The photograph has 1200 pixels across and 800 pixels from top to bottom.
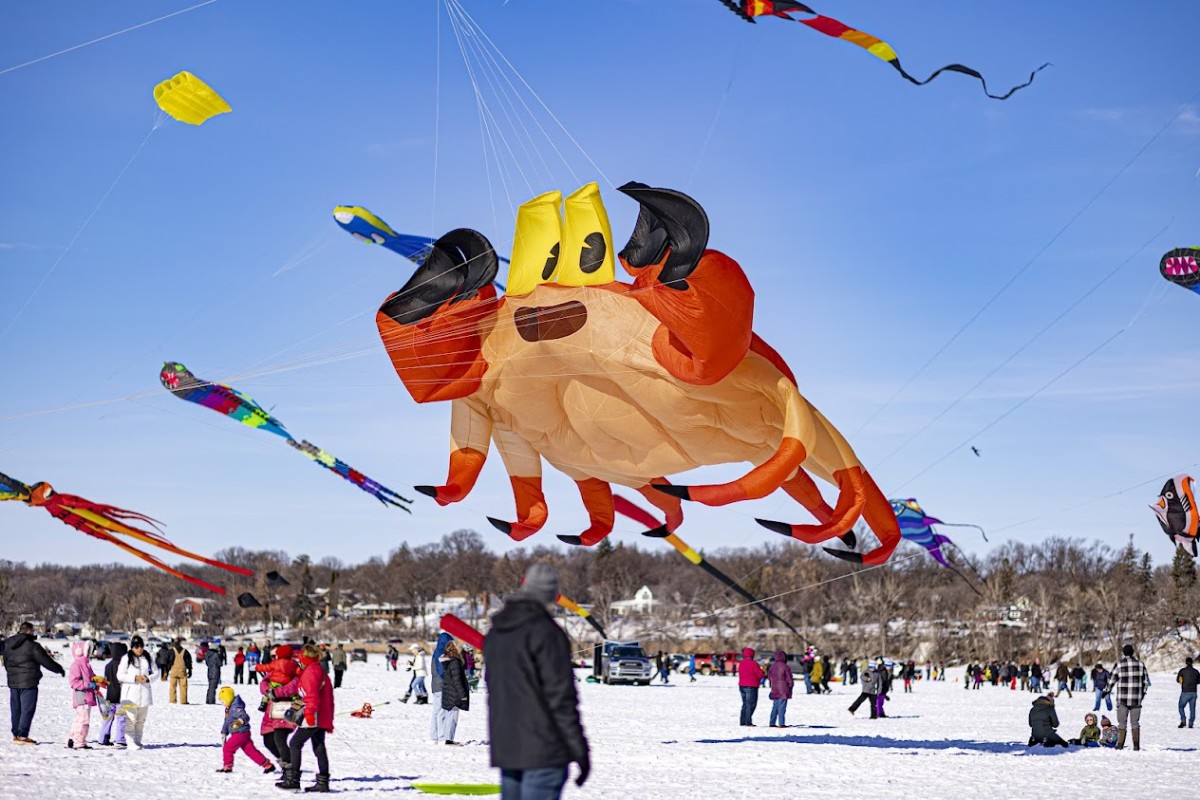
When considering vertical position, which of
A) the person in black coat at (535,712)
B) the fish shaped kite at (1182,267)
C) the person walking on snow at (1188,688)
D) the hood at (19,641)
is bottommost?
the person walking on snow at (1188,688)

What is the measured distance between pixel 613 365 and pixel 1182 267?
650 cm

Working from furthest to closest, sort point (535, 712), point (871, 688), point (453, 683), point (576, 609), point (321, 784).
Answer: point (871, 688), point (453, 683), point (576, 609), point (321, 784), point (535, 712)

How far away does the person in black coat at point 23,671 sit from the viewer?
12.9 meters

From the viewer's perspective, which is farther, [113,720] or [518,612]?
[113,720]

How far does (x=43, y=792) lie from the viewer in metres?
9.45

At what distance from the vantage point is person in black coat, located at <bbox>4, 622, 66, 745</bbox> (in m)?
12.9

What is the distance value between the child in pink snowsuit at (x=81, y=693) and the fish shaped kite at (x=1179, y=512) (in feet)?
44.3

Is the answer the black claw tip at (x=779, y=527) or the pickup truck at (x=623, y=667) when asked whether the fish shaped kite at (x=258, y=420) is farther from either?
the pickup truck at (x=623, y=667)

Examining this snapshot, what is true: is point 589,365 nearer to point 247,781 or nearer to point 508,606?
point 247,781

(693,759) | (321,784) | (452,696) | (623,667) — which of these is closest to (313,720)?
(321,784)

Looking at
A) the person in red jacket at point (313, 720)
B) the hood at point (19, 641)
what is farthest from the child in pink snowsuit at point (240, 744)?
the hood at point (19, 641)

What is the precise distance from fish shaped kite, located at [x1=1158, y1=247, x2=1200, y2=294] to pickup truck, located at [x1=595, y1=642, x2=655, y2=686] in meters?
25.9

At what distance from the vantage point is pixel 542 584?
530 cm

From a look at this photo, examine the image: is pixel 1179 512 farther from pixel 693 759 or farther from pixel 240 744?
pixel 240 744
